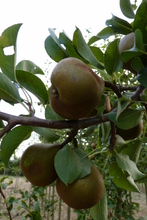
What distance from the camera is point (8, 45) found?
55 centimetres

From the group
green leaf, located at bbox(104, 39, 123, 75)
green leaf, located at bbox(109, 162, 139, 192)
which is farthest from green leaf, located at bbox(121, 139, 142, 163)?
green leaf, located at bbox(104, 39, 123, 75)

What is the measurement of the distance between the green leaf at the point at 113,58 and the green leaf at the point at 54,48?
0.35ft

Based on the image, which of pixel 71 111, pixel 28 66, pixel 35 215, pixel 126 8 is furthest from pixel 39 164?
pixel 126 8

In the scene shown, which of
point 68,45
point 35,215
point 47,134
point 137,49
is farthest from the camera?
point 35,215

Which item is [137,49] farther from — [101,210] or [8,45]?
[101,210]

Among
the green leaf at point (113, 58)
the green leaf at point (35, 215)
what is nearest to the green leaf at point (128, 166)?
the green leaf at point (113, 58)

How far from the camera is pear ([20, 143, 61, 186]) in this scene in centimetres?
58

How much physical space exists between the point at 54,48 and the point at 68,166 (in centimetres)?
29

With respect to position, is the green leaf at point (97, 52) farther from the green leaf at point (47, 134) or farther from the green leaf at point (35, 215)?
the green leaf at point (35, 215)

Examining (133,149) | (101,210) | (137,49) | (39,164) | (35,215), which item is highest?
(137,49)

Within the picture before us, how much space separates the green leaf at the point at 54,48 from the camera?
544 millimetres

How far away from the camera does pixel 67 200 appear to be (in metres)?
0.57

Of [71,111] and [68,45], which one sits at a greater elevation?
[68,45]

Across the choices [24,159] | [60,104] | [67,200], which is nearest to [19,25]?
[60,104]
